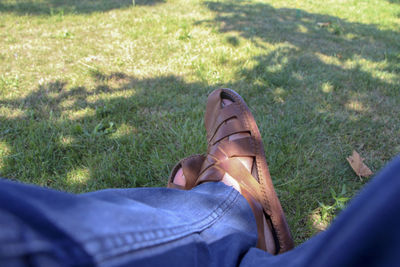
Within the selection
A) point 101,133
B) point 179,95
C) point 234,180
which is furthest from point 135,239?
point 179,95

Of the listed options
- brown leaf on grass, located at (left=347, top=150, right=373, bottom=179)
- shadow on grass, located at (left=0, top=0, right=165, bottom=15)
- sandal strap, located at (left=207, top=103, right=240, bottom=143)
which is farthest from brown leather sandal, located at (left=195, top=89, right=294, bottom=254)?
shadow on grass, located at (left=0, top=0, right=165, bottom=15)

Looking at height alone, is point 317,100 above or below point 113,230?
below

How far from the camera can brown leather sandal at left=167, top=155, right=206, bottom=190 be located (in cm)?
142

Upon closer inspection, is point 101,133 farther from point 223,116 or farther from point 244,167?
point 244,167

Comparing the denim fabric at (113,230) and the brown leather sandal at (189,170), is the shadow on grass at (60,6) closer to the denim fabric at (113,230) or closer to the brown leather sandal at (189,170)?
the brown leather sandal at (189,170)

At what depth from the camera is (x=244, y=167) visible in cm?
135

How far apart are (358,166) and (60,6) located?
502 centimetres

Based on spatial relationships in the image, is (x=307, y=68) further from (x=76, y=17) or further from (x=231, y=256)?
(x=76, y=17)

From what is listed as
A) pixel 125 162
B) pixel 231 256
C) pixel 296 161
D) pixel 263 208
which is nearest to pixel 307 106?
pixel 296 161

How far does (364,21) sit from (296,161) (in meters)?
4.27

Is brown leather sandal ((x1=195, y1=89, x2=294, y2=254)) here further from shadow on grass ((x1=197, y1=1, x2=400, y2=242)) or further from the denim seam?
the denim seam

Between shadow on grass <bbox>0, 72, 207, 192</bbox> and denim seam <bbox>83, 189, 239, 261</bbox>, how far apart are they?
800 millimetres

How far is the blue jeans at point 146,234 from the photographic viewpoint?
365 millimetres

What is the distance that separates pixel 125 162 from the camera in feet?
5.43
